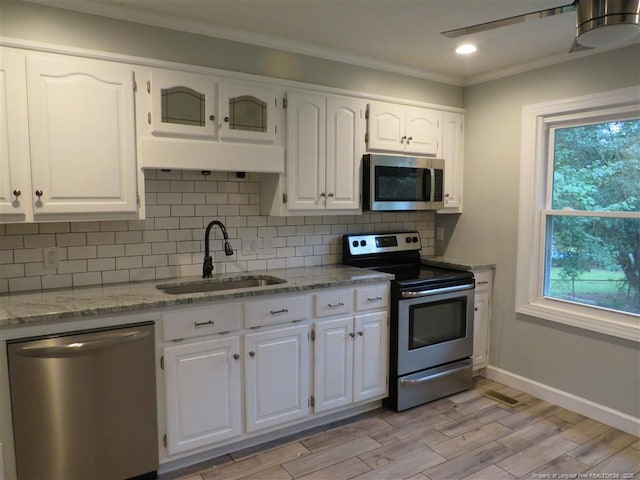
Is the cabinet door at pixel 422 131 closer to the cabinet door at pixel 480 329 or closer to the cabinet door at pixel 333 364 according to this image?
the cabinet door at pixel 480 329

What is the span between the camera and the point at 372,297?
2.95 meters

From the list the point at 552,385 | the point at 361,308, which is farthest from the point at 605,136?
the point at 361,308

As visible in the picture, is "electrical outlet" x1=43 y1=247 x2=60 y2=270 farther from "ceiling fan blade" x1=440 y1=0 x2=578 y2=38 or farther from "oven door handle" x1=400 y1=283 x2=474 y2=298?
"ceiling fan blade" x1=440 y1=0 x2=578 y2=38

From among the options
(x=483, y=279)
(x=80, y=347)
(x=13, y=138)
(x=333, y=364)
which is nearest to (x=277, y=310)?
(x=333, y=364)

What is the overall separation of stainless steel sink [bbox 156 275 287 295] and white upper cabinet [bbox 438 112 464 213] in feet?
5.37

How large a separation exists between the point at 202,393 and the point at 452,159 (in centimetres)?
264

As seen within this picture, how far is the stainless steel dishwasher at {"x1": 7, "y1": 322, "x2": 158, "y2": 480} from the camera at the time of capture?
6.41 feet

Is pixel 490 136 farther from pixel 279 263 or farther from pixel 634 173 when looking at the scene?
pixel 279 263

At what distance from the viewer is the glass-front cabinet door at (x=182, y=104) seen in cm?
245

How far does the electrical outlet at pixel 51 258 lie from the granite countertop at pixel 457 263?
8.77 feet

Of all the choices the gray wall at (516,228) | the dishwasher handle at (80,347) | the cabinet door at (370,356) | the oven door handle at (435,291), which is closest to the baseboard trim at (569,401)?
the gray wall at (516,228)

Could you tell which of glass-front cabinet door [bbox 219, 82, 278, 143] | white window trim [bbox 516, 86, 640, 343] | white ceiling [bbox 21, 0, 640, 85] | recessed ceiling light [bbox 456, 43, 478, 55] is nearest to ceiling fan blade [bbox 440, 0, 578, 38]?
white ceiling [bbox 21, 0, 640, 85]

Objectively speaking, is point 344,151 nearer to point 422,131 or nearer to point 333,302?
point 422,131

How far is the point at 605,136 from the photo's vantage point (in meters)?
2.97
